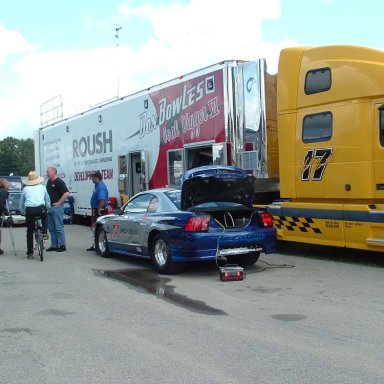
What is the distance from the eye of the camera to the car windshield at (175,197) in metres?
9.30

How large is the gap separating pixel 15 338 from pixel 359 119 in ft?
21.2

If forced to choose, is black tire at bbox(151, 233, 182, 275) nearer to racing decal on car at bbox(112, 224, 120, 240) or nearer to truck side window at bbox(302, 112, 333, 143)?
racing decal on car at bbox(112, 224, 120, 240)

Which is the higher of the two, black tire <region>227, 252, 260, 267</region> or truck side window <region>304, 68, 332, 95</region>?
truck side window <region>304, 68, 332, 95</region>

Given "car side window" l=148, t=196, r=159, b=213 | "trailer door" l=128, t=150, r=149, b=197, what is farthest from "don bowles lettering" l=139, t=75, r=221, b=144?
"car side window" l=148, t=196, r=159, b=213

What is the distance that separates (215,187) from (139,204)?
5.39ft

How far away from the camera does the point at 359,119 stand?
9.17 meters

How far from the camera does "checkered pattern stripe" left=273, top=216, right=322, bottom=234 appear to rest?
10.0 m

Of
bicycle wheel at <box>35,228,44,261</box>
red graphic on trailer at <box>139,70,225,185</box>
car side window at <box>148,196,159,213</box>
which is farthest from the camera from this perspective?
red graphic on trailer at <box>139,70,225,185</box>

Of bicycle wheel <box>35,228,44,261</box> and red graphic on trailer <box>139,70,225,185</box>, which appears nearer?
bicycle wheel <box>35,228,44,261</box>

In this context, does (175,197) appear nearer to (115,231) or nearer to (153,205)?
(153,205)

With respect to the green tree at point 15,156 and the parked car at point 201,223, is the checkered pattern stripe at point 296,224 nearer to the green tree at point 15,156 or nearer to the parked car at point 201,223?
the parked car at point 201,223

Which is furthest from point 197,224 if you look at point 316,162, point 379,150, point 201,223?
point 379,150

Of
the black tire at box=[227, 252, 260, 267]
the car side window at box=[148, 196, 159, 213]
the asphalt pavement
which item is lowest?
the asphalt pavement

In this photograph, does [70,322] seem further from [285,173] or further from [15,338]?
[285,173]
